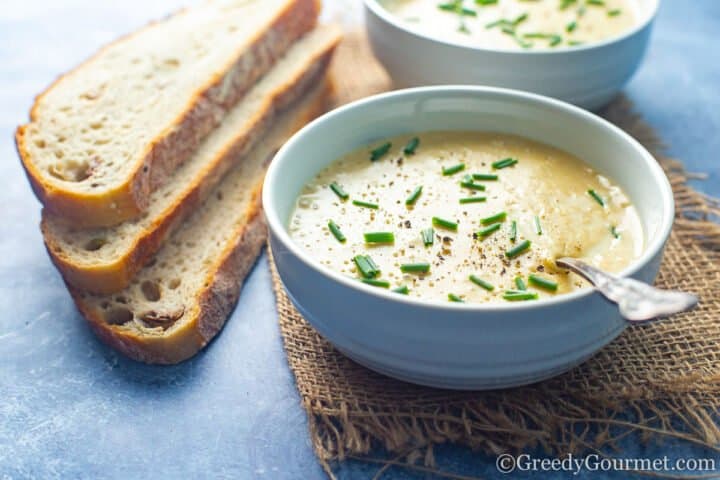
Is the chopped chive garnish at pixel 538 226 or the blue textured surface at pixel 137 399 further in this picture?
the chopped chive garnish at pixel 538 226

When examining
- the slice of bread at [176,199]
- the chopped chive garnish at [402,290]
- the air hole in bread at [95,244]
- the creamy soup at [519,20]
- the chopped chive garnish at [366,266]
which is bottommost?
the air hole in bread at [95,244]

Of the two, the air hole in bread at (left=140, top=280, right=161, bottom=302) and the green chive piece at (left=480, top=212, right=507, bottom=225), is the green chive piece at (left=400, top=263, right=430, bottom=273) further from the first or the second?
the air hole in bread at (left=140, top=280, right=161, bottom=302)

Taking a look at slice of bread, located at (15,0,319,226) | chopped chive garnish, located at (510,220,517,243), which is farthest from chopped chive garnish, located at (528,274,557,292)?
slice of bread, located at (15,0,319,226)

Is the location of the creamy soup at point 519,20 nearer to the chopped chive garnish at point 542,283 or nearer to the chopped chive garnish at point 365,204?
the chopped chive garnish at point 365,204

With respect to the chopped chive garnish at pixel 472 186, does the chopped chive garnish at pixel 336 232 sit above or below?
below

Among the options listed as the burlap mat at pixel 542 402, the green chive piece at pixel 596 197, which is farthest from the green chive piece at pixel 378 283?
the green chive piece at pixel 596 197

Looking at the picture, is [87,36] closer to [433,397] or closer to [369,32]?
[369,32]

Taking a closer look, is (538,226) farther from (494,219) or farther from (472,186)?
(472,186)
